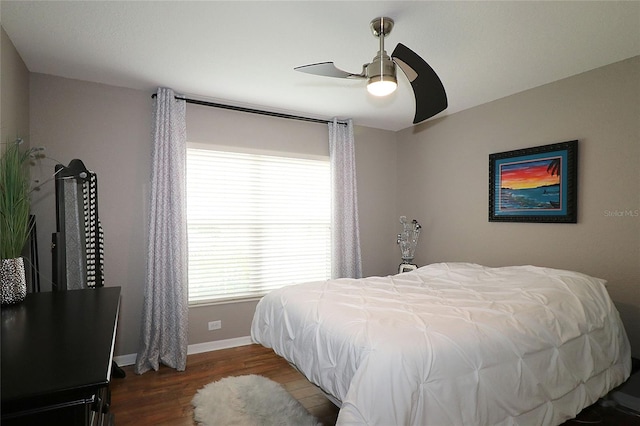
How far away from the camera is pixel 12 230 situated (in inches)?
67.0

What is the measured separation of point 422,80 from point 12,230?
2.40m

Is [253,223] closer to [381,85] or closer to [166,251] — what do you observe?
[166,251]

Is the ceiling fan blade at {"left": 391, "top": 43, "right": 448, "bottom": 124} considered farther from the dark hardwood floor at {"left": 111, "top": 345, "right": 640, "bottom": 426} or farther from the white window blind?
the dark hardwood floor at {"left": 111, "top": 345, "right": 640, "bottom": 426}

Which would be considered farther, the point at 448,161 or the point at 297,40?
the point at 448,161

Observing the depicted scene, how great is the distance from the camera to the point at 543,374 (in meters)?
1.79

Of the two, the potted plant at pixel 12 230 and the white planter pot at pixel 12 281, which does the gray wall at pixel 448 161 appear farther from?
the white planter pot at pixel 12 281

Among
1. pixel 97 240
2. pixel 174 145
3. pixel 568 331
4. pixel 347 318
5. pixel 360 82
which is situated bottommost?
pixel 568 331

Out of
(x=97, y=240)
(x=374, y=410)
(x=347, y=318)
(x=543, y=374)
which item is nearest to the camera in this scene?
(x=374, y=410)

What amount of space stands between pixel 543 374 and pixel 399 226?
3055 millimetres

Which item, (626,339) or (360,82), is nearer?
(626,339)

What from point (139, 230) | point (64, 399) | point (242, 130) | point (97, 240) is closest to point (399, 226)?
point (242, 130)

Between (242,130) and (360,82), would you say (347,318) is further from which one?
(242,130)

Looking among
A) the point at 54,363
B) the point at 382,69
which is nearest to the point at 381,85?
the point at 382,69

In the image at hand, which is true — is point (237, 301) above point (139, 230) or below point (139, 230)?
below
